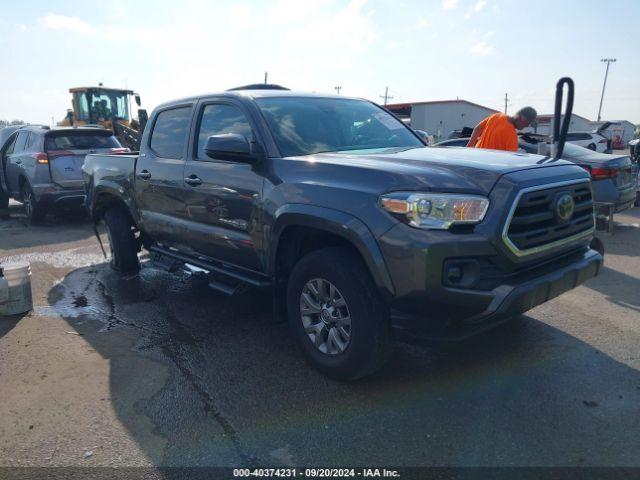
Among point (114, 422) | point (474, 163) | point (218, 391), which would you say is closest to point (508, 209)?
point (474, 163)

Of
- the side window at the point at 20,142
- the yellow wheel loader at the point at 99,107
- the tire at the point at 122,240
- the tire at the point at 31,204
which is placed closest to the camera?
the tire at the point at 122,240

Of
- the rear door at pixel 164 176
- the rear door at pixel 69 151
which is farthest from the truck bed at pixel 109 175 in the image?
the rear door at pixel 69 151

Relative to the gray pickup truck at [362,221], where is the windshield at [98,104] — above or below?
above

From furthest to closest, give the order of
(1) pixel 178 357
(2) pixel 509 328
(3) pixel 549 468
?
(2) pixel 509 328 → (1) pixel 178 357 → (3) pixel 549 468

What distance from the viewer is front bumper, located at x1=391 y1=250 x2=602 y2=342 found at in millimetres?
2744

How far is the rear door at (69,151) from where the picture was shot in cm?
930

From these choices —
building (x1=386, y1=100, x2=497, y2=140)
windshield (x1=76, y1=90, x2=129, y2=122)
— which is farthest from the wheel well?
building (x1=386, y1=100, x2=497, y2=140)

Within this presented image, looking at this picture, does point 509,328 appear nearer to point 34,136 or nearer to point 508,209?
point 508,209

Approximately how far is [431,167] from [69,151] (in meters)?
8.49

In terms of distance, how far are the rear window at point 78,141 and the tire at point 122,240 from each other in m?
4.27

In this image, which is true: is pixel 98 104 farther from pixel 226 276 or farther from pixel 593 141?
pixel 593 141

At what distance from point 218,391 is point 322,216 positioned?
4.44 feet

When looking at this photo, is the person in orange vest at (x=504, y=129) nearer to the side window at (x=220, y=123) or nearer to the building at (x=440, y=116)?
the side window at (x=220, y=123)

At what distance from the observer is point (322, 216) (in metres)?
3.11
